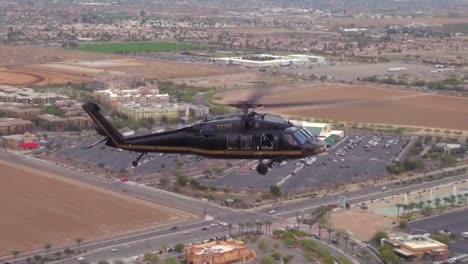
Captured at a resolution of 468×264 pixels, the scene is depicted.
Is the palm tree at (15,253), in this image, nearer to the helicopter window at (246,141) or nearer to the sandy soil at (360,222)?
the sandy soil at (360,222)

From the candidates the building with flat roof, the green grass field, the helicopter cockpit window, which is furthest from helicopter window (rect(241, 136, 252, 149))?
the green grass field

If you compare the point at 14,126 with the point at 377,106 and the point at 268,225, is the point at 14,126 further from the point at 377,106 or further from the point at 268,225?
the point at 377,106

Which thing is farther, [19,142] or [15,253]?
[19,142]

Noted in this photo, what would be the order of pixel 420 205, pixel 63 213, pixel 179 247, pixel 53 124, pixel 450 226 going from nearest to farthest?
pixel 179 247
pixel 450 226
pixel 63 213
pixel 420 205
pixel 53 124

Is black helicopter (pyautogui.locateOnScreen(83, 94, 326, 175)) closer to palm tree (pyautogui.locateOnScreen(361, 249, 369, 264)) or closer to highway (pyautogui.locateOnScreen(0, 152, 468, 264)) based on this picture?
highway (pyautogui.locateOnScreen(0, 152, 468, 264))

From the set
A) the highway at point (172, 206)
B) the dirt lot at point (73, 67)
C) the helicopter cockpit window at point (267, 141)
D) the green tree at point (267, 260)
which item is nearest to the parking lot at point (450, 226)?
the highway at point (172, 206)

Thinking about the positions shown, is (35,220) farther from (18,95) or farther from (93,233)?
(18,95)

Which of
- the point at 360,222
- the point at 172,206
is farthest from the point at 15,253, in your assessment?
the point at 360,222
